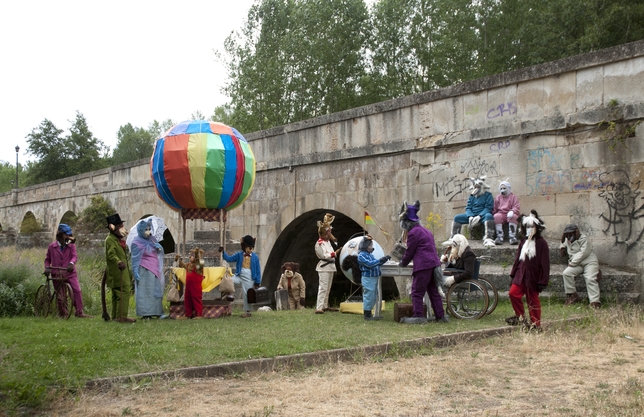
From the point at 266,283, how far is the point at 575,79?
982cm

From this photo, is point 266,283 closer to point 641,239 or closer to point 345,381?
point 641,239

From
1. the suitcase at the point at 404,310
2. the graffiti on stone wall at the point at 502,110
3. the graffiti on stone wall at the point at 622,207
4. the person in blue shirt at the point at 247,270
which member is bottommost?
the suitcase at the point at 404,310

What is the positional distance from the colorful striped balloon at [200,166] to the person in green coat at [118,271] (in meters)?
1.29

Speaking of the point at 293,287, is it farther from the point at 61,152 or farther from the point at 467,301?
the point at 61,152

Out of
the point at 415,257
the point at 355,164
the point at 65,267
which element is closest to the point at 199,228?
the point at 355,164

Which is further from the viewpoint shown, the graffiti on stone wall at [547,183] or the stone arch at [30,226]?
the stone arch at [30,226]

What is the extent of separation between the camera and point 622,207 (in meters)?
10.2

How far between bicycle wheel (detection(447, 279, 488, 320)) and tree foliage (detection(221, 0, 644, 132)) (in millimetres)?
15072

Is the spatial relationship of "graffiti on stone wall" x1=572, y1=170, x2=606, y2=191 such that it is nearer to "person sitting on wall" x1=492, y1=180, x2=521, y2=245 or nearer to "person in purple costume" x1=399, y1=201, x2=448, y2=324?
"person sitting on wall" x1=492, y1=180, x2=521, y2=245

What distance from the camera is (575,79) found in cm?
1091

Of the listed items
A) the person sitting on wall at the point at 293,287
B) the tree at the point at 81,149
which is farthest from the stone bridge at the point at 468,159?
the tree at the point at 81,149

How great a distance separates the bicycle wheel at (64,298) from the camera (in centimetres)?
1047

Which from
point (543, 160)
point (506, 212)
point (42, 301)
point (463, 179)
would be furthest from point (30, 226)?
point (543, 160)

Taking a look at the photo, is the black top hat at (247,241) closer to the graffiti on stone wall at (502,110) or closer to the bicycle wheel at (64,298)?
the bicycle wheel at (64,298)
